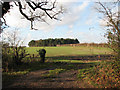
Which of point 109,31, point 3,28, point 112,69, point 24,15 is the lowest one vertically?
point 112,69

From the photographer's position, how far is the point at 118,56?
206 inches

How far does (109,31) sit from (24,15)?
910 cm

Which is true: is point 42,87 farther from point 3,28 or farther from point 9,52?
point 3,28

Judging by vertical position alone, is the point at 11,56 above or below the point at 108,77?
above

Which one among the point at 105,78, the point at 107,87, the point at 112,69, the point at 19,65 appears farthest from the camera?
the point at 19,65

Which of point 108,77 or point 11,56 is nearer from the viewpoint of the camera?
point 108,77

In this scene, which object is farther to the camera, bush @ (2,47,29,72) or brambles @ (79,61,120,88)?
bush @ (2,47,29,72)

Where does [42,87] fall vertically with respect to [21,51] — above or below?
below

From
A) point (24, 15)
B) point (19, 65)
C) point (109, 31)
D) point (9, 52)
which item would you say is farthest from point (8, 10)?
point (109, 31)

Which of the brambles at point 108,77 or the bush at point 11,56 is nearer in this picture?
the brambles at point 108,77

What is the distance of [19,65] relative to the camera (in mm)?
9102

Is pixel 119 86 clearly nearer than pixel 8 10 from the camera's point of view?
Yes

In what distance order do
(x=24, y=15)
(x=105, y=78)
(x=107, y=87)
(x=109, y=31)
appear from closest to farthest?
(x=107, y=87)
(x=105, y=78)
(x=109, y=31)
(x=24, y=15)

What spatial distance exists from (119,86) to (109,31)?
3010mm
